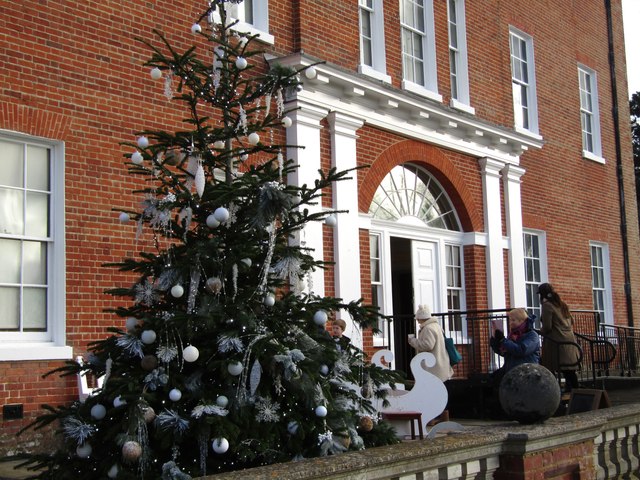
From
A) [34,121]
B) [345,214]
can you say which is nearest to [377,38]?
[345,214]

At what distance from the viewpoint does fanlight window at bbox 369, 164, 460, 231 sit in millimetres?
13531

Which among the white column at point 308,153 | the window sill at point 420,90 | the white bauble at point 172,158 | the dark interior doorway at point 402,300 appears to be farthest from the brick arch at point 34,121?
the window sill at point 420,90

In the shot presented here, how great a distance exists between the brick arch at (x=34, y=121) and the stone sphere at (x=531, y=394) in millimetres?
5495

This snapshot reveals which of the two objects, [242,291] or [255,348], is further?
[242,291]

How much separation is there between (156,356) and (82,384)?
13.1 ft

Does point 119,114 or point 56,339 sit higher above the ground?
point 119,114

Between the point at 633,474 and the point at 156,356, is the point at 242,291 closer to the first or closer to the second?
the point at 156,356

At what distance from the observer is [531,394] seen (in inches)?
215

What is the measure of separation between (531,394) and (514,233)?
10687 millimetres

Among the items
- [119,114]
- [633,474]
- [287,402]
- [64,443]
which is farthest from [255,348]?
[119,114]

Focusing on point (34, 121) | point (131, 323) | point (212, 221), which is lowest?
point (131, 323)

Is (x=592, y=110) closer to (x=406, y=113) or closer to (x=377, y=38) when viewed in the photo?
(x=406, y=113)

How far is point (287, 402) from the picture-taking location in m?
5.04

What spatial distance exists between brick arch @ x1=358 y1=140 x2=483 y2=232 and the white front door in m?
0.91
